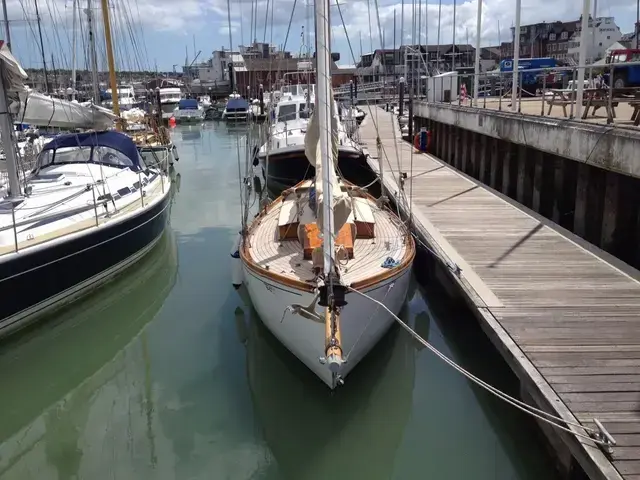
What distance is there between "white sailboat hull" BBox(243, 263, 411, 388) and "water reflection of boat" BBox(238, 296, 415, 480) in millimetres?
509

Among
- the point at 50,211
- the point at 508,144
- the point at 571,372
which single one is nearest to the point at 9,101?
the point at 50,211

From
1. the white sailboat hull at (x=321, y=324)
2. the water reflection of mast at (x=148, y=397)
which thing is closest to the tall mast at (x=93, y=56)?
the water reflection of mast at (x=148, y=397)

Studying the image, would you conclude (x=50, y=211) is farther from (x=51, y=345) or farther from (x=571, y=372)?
(x=571, y=372)

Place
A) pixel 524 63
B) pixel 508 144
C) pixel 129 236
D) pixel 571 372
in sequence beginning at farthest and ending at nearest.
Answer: pixel 524 63, pixel 508 144, pixel 129 236, pixel 571 372

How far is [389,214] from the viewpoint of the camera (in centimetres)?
1146

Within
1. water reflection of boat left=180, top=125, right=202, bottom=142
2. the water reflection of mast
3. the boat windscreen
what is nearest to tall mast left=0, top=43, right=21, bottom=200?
the water reflection of mast

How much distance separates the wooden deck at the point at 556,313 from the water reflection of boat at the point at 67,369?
5119 millimetres

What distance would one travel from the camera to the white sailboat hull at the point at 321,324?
7152mm

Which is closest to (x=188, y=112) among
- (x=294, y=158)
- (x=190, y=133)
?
(x=190, y=133)

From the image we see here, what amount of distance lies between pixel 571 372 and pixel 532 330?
1009mm

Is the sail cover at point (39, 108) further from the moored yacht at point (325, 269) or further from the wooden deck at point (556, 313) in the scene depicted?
the wooden deck at point (556, 313)

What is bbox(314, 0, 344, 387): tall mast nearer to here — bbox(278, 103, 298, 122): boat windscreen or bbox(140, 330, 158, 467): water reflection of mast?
bbox(140, 330, 158, 467): water reflection of mast

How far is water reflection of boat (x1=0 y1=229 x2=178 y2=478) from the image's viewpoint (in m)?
7.31

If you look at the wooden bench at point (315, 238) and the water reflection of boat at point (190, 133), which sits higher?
the wooden bench at point (315, 238)
